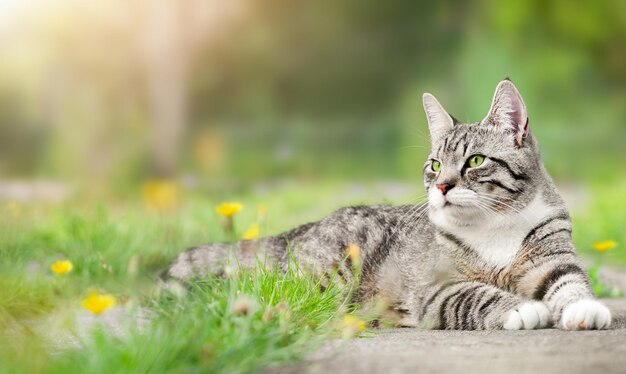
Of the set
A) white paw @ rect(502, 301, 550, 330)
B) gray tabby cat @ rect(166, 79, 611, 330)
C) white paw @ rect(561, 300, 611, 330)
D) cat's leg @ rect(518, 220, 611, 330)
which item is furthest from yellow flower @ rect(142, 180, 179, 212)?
white paw @ rect(561, 300, 611, 330)

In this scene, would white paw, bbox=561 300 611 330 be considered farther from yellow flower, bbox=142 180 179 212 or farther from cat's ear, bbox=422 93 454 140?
yellow flower, bbox=142 180 179 212

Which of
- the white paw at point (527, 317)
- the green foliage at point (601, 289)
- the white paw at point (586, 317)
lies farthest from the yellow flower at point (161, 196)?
the white paw at point (586, 317)

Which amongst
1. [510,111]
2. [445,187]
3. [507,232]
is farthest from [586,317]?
[510,111]

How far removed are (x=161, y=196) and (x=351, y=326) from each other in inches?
226

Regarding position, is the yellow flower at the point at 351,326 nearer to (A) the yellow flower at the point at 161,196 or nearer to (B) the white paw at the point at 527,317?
(B) the white paw at the point at 527,317

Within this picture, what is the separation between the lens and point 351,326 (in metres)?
2.57

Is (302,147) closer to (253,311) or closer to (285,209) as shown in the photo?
(285,209)

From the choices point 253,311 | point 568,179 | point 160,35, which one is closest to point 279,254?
point 253,311

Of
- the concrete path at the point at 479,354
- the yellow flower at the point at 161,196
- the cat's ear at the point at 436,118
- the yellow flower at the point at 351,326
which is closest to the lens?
the concrete path at the point at 479,354

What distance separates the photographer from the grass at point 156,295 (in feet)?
7.94

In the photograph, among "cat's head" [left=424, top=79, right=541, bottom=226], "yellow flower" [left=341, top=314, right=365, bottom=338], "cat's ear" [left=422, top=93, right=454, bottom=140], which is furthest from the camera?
"cat's ear" [left=422, top=93, right=454, bottom=140]

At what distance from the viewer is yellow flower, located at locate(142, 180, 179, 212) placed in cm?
713

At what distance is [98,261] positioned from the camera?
489cm

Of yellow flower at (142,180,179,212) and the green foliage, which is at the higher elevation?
yellow flower at (142,180,179,212)
